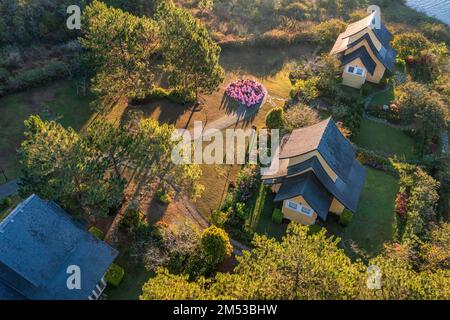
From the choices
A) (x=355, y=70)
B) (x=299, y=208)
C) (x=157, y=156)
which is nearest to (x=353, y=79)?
(x=355, y=70)

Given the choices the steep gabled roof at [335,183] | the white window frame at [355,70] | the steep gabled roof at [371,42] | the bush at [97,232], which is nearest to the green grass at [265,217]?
the steep gabled roof at [335,183]

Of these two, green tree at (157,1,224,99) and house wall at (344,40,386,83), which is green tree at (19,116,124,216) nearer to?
green tree at (157,1,224,99)

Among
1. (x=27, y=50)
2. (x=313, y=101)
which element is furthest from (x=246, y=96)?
(x=27, y=50)

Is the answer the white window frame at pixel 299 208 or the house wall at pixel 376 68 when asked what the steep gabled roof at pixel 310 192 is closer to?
the white window frame at pixel 299 208

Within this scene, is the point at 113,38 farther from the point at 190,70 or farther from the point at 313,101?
the point at 313,101

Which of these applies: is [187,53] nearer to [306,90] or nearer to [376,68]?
[306,90]

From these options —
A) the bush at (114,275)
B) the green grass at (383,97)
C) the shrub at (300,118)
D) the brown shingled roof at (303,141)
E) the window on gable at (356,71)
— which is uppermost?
the brown shingled roof at (303,141)

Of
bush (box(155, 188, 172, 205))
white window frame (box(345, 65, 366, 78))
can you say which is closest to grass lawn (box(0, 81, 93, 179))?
bush (box(155, 188, 172, 205))
